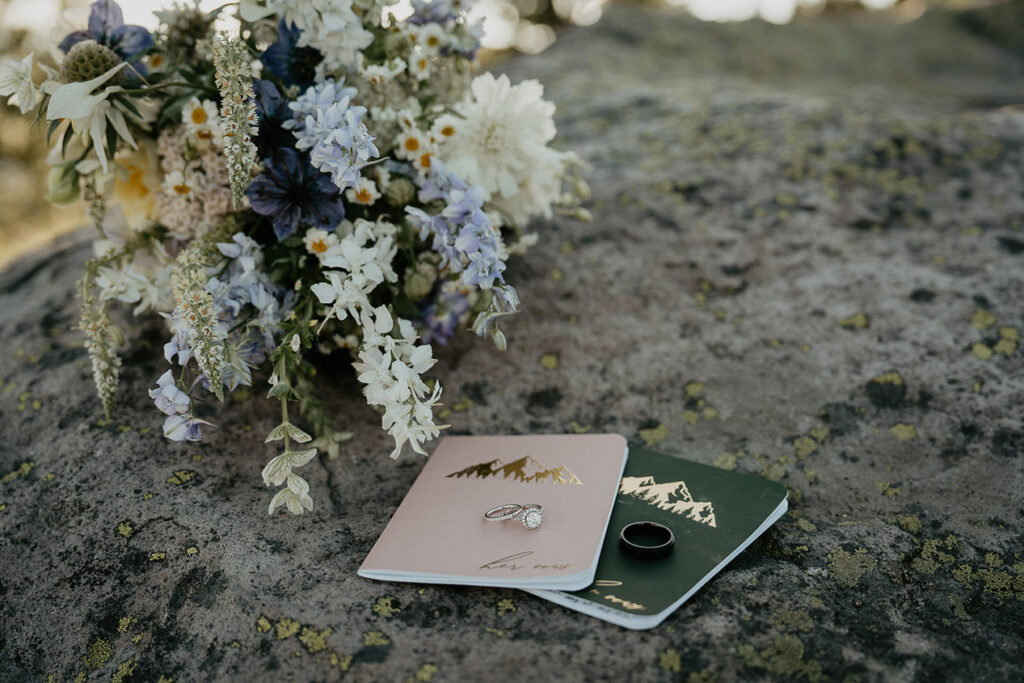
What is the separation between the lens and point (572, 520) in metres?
1.19

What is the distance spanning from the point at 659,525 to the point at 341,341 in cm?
75

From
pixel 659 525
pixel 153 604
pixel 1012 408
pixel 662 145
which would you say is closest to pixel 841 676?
pixel 659 525

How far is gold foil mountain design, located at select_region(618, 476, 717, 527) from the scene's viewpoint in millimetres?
1212

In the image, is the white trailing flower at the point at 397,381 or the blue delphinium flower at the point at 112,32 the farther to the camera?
the blue delphinium flower at the point at 112,32

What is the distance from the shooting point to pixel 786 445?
4.78 ft

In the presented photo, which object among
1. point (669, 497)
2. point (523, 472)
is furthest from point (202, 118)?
point (669, 497)

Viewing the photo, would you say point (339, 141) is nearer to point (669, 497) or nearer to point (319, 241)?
point (319, 241)

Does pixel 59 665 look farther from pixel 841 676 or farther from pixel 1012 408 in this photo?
pixel 1012 408

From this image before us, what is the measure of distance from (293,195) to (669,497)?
0.90 metres

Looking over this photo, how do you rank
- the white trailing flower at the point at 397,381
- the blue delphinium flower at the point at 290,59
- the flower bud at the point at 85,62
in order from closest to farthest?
the white trailing flower at the point at 397,381 → the flower bud at the point at 85,62 → the blue delphinium flower at the point at 290,59

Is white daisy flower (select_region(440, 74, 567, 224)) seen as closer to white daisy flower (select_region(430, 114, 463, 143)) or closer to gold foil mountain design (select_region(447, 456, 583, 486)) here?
white daisy flower (select_region(430, 114, 463, 143))

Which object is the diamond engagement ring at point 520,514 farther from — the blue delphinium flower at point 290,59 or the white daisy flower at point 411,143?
the blue delphinium flower at point 290,59

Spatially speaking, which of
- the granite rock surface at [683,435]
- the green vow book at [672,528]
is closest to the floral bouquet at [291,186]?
the granite rock surface at [683,435]

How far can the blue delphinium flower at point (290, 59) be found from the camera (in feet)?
4.50
